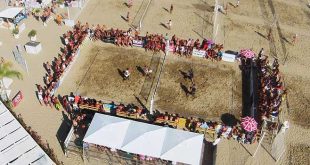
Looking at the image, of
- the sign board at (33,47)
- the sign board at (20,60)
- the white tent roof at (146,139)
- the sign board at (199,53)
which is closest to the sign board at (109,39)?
the sign board at (33,47)

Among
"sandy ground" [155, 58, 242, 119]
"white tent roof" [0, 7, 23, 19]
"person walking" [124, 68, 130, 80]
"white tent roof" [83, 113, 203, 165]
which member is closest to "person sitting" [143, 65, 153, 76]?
"sandy ground" [155, 58, 242, 119]

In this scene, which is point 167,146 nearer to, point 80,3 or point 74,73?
point 74,73

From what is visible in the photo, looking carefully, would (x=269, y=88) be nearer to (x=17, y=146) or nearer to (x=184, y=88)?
(x=184, y=88)

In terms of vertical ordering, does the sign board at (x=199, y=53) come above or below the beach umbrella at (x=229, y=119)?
above

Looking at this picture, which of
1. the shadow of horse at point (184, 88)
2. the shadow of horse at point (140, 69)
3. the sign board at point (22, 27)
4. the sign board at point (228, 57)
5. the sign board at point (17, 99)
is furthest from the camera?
the sign board at point (22, 27)

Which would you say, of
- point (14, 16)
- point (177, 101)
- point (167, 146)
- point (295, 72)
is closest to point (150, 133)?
point (167, 146)

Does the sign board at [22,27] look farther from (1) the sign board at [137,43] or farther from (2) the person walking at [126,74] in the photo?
(2) the person walking at [126,74]
